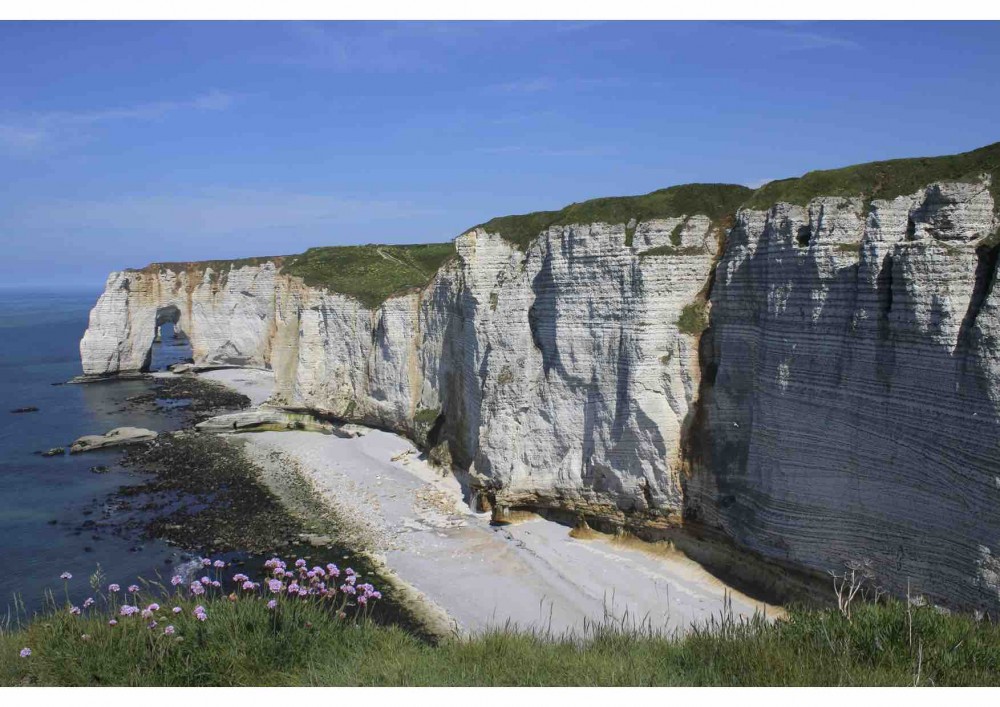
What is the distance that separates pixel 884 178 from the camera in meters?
18.2

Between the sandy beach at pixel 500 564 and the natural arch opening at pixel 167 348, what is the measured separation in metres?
39.4

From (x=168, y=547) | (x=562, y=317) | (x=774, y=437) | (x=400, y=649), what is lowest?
(x=168, y=547)

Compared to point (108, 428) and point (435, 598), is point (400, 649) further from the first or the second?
point (108, 428)

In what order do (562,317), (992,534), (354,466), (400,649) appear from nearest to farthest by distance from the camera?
(400,649) < (992,534) < (562,317) < (354,466)

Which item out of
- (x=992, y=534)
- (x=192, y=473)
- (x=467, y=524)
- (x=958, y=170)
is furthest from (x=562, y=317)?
(x=192, y=473)

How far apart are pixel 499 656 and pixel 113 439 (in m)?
36.5

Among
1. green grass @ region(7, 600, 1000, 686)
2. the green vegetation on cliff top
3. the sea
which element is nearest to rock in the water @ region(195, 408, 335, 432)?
the sea

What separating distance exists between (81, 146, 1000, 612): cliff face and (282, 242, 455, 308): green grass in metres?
6.82

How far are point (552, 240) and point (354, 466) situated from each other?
15.1 m

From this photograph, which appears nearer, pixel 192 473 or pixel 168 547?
pixel 168 547

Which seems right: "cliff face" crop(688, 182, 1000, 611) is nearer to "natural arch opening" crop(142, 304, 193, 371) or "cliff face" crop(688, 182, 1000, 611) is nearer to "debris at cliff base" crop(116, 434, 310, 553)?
"debris at cliff base" crop(116, 434, 310, 553)

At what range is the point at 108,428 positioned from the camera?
144 feet

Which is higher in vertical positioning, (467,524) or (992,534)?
(992,534)

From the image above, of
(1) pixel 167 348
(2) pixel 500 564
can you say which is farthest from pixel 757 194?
(1) pixel 167 348
